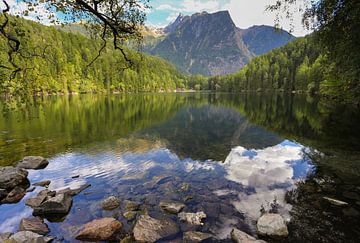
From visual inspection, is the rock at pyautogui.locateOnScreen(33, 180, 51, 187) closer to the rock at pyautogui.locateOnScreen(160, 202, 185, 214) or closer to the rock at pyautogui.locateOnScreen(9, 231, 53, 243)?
the rock at pyautogui.locateOnScreen(9, 231, 53, 243)

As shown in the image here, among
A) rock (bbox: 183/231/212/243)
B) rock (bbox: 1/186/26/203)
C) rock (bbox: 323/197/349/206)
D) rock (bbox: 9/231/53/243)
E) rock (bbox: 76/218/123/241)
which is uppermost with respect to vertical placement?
rock (bbox: 9/231/53/243)

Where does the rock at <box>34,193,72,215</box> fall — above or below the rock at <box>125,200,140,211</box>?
above

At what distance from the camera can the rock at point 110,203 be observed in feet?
38.7

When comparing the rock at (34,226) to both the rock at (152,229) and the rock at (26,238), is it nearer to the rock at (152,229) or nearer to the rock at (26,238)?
the rock at (26,238)

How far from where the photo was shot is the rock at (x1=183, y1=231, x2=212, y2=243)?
9.16m

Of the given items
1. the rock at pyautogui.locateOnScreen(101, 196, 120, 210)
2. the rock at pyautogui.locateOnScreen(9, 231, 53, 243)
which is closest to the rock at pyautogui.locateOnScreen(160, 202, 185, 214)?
the rock at pyautogui.locateOnScreen(101, 196, 120, 210)

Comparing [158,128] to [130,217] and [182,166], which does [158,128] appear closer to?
[182,166]

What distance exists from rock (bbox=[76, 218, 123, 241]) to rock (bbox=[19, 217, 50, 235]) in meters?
1.76

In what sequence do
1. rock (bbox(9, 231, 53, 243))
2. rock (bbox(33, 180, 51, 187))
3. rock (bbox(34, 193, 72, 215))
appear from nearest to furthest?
1. rock (bbox(9, 231, 53, 243))
2. rock (bbox(34, 193, 72, 215))
3. rock (bbox(33, 180, 51, 187))

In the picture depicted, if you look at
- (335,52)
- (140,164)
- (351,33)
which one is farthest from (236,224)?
(335,52)

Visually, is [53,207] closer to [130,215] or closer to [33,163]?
[130,215]

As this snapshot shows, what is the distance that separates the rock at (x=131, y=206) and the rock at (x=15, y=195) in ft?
21.1

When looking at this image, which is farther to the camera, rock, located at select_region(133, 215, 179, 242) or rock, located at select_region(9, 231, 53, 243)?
rock, located at select_region(133, 215, 179, 242)

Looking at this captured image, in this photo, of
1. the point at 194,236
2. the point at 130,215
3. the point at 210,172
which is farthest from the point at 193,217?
the point at 210,172
